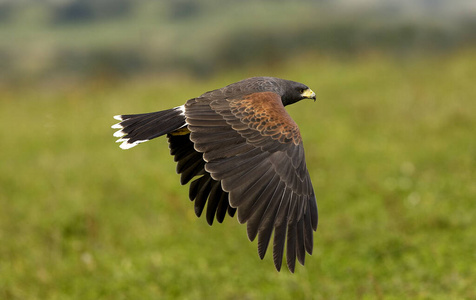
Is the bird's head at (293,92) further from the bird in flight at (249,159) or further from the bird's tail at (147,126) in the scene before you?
the bird's tail at (147,126)

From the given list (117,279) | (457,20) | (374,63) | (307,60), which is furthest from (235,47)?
(117,279)

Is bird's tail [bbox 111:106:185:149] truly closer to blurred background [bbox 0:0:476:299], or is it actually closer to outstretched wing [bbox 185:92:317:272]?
outstretched wing [bbox 185:92:317:272]

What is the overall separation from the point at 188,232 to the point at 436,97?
576cm

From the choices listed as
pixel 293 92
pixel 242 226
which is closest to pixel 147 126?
pixel 293 92

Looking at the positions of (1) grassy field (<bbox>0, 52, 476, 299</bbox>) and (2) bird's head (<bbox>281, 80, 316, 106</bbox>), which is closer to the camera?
(2) bird's head (<bbox>281, 80, 316, 106</bbox>)

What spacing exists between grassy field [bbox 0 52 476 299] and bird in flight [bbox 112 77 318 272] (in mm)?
1405

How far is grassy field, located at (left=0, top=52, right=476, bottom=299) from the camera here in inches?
193

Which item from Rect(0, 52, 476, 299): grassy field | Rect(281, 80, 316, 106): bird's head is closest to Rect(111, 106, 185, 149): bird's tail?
Rect(281, 80, 316, 106): bird's head

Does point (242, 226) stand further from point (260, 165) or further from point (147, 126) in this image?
point (260, 165)

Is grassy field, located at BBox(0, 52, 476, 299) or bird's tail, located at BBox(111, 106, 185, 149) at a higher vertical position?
bird's tail, located at BBox(111, 106, 185, 149)

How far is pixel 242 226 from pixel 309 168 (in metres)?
1.77

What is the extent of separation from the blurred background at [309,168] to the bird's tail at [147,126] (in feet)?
5.98

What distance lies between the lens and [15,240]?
5625 millimetres

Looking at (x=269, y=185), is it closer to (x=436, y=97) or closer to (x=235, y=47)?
(x=436, y=97)
